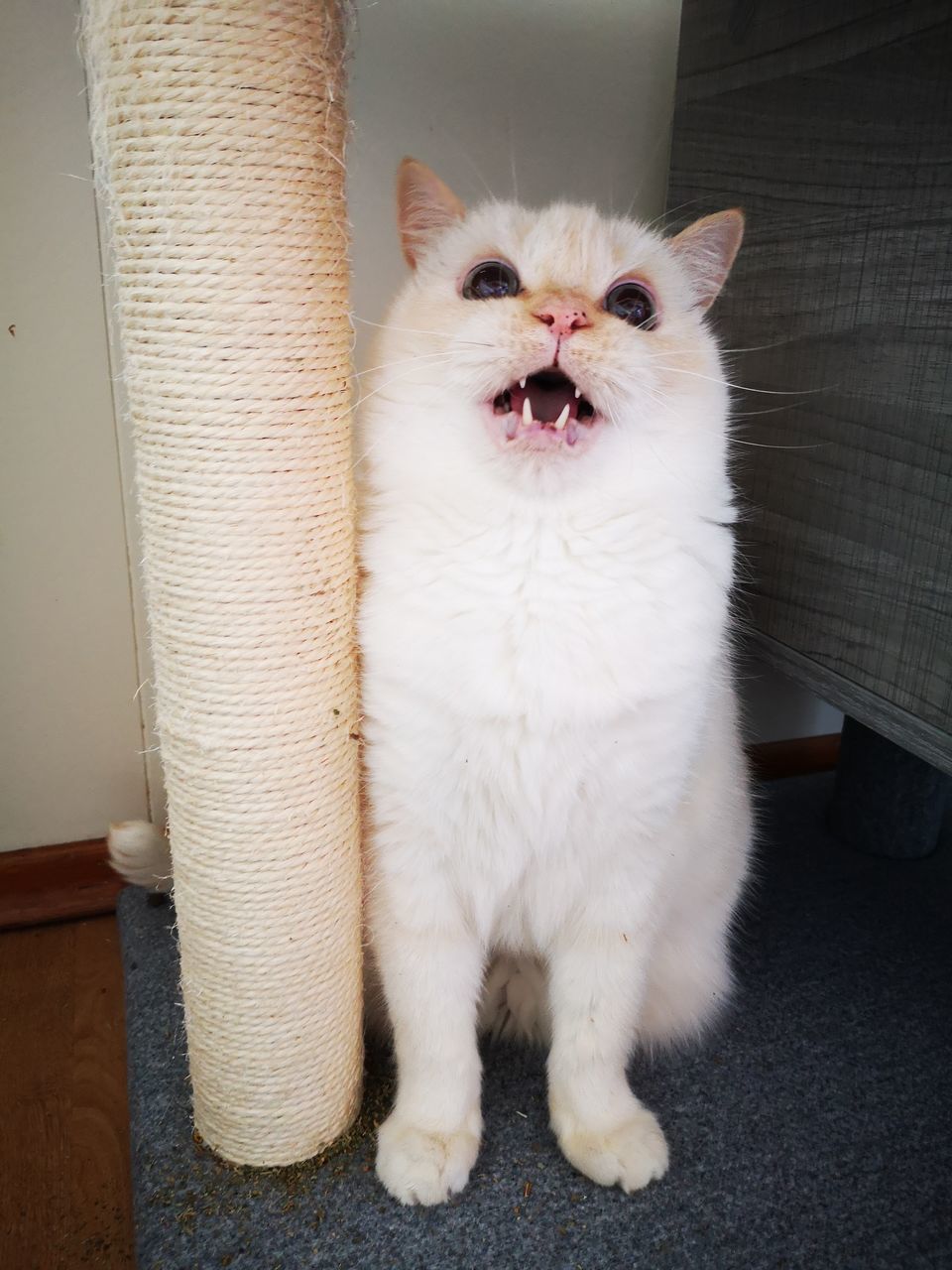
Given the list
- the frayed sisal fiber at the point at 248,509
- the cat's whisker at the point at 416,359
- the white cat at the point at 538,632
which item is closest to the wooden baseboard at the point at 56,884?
the frayed sisal fiber at the point at 248,509

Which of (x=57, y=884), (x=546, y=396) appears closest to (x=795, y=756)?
(x=546, y=396)

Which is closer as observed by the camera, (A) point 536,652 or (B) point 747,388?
(A) point 536,652

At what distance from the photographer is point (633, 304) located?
1031 millimetres

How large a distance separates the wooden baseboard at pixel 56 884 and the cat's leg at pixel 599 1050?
3.18 feet

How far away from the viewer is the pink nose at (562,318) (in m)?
0.89

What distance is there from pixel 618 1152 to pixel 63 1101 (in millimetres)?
804

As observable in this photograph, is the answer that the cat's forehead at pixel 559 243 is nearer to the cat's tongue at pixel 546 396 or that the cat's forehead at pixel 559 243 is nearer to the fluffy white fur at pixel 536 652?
the fluffy white fur at pixel 536 652

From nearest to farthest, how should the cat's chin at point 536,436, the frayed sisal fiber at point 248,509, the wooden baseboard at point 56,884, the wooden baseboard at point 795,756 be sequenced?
the frayed sisal fiber at point 248,509
the cat's chin at point 536,436
the wooden baseboard at point 56,884
the wooden baseboard at point 795,756

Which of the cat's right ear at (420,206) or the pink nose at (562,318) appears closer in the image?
the pink nose at (562,318)

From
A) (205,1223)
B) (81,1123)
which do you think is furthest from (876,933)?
(81,1123)

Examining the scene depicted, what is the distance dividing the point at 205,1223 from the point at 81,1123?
370 mm

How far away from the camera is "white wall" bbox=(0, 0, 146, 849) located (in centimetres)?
136

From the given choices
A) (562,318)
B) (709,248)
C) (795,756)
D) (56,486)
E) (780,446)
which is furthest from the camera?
(795,756)

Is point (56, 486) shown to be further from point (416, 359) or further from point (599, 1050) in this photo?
point (599, 1050)
